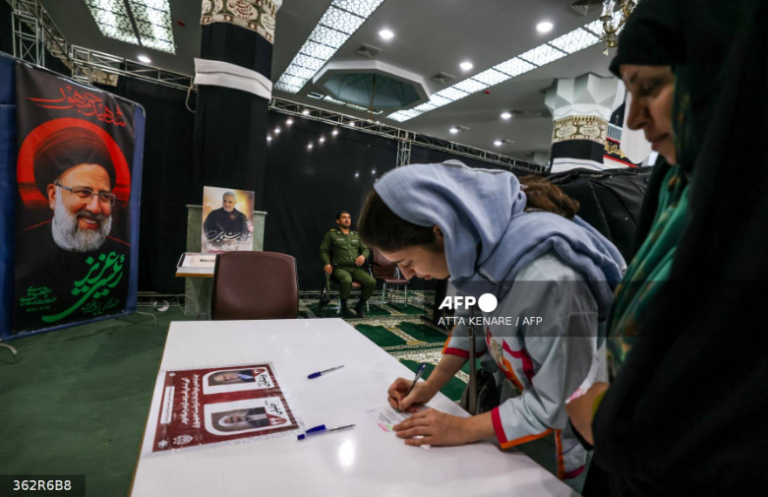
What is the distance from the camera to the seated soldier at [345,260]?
452 cm

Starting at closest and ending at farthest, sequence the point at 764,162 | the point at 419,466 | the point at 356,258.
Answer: the point at 764,162 → the point at 419,466 → the point at 356,258

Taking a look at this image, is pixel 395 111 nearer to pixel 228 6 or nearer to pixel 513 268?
pixel 228 6

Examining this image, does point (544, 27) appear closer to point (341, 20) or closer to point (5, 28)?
point (341, 20)

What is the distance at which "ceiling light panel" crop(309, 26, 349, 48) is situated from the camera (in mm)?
5141

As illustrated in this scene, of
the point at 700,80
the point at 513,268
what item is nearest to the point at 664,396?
the point at 700,80

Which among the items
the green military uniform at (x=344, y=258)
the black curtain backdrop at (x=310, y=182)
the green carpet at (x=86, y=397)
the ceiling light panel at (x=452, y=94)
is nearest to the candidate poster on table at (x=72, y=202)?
the green carpet at (x=86, y=397)

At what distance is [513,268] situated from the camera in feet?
2.48

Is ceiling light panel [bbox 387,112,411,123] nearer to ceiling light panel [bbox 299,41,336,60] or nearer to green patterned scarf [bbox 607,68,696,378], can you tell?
ceiling light panel [bbox 299,41,336,60]

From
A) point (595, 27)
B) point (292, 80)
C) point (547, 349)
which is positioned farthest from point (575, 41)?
point (547, 349)

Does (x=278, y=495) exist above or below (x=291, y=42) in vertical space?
below

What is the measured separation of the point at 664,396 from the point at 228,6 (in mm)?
4194

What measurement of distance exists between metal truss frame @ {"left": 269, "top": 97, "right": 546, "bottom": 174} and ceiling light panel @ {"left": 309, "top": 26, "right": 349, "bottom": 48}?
1.12 meters

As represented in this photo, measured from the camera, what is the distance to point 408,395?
90 centimetres

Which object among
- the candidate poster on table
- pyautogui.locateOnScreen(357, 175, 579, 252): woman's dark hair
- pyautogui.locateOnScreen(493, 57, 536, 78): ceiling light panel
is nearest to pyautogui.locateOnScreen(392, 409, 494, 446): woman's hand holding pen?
pyautogui.locateOnScreen(357, 175, 579, 252): woman's dark hair
